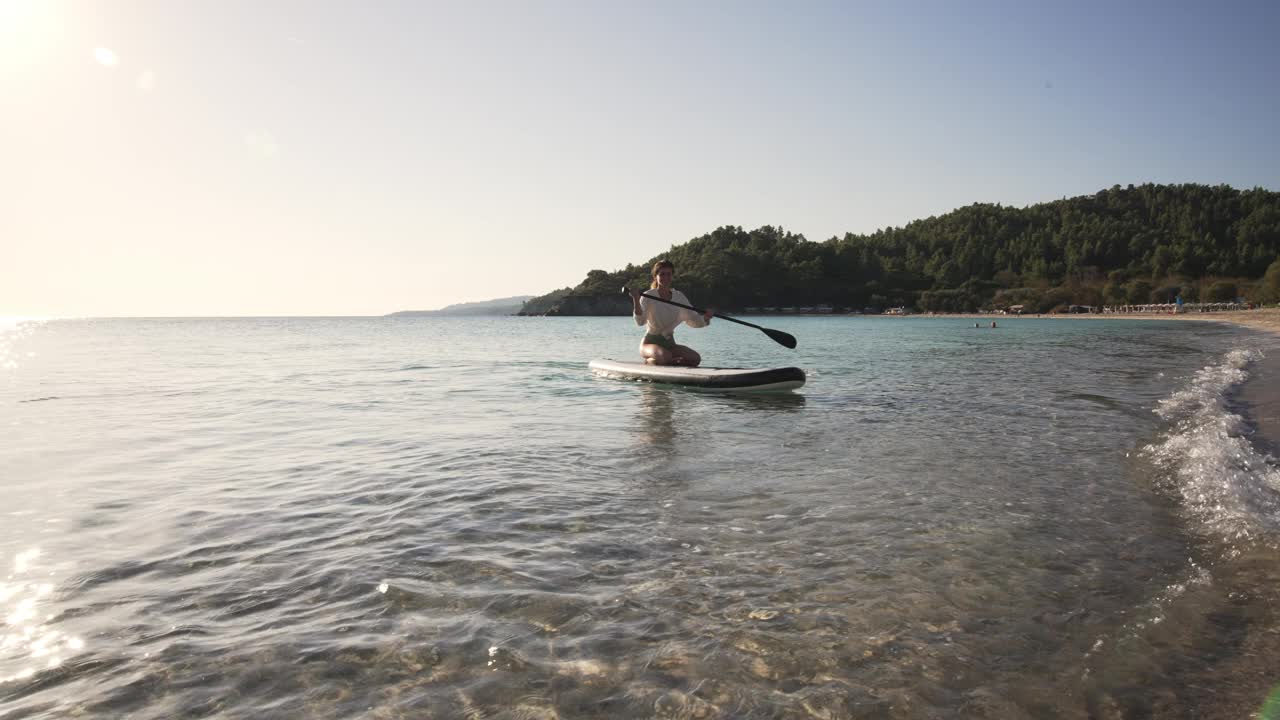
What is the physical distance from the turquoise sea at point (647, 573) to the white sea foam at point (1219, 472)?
43 mm

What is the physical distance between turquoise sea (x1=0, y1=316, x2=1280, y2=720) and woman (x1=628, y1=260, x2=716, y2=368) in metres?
5.23

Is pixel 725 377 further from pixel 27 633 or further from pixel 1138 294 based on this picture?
pixel 1138 294

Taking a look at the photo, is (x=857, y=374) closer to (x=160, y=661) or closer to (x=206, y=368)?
(x=160, y=661)

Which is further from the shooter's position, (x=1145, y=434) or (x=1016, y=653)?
(x=1145, y=434)

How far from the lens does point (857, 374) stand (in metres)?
17.7

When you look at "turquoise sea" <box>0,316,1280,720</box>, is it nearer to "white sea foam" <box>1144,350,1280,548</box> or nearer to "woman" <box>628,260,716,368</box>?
"white sea foam" <box>1144,350,1280,548</box>

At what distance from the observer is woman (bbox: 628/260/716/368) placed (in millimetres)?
13570

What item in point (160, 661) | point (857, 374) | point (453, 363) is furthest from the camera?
point (453, 363)

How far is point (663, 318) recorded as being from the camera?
46.7 feet

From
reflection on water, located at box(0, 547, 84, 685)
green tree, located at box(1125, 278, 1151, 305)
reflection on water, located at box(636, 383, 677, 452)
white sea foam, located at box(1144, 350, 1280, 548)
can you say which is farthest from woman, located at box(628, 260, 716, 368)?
green tree, located at box(1125, 278, 1151, 305)

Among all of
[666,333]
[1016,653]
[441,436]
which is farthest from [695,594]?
[666,333]

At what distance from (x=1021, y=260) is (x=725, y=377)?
182002 mm

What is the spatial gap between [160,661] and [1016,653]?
356cm

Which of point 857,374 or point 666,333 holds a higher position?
point 666,333
